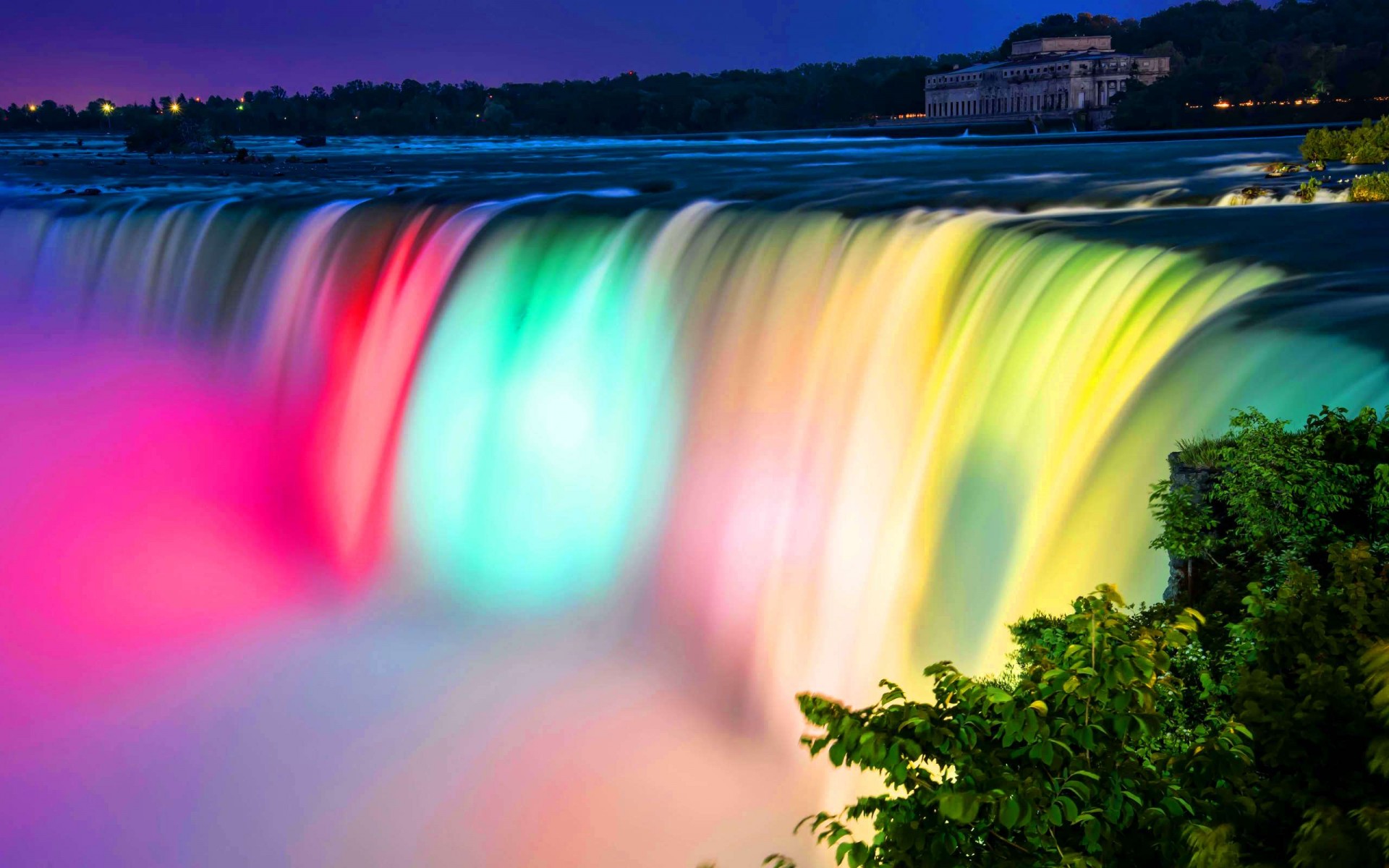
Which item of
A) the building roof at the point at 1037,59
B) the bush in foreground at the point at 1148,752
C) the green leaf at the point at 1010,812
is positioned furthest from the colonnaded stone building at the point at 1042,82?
the green leaf at the point at 1010,812

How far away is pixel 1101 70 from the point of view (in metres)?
102

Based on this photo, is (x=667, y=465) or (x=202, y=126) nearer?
(x=667, y=465)

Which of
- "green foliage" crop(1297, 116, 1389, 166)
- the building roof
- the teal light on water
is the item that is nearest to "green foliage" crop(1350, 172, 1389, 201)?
"green foliage" crop(1297, 116, 1389, 166)

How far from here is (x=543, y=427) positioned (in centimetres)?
1750

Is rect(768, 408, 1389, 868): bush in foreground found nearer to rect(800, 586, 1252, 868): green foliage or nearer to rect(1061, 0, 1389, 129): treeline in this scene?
rect(800, 586, 1252, 868): green foliage

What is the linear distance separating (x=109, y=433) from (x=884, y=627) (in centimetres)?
1580

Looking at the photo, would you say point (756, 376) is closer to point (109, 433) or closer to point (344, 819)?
point (344, 819)

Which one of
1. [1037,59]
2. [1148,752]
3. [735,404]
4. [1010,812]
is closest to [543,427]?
[735,404]

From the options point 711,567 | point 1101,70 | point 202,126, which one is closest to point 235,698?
point 711,567

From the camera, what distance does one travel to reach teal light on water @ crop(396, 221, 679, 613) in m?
16.0

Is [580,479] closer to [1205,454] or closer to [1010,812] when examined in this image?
[1205,454]

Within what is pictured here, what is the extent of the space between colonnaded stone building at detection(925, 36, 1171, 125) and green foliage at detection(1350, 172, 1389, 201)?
71990 mm

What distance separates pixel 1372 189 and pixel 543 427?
11179 millimetres

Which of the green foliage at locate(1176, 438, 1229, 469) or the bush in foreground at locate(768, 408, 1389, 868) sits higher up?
the green foliage at locate(1176, 438, 1229, 469)
